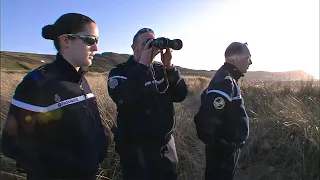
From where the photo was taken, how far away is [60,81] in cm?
196

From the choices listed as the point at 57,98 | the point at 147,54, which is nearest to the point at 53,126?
the point at 57,98

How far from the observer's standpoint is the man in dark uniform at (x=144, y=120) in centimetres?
245

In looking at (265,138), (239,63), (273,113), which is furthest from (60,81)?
(273,113)

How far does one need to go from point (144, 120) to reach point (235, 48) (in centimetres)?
136

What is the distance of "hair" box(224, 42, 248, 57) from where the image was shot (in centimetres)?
316

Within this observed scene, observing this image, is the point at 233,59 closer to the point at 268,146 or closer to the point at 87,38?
the point at 87,38

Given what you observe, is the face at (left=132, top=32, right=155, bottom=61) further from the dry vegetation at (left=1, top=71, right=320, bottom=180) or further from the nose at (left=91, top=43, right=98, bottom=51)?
the dry vegetation at (left=1, top=71, right=320, bottom=180)

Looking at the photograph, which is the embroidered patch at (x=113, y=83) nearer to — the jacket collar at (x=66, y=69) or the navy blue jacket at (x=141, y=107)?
the navy blue jacket at (x=141, y=107)

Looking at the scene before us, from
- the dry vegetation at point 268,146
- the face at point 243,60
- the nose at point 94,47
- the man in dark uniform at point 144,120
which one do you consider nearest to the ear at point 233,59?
the face at point 243,60

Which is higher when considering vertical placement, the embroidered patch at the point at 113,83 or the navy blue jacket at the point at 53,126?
the embroidered patch at the point at 113,83

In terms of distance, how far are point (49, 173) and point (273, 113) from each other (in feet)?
14.7

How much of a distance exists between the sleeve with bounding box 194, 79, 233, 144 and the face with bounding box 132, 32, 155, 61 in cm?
81

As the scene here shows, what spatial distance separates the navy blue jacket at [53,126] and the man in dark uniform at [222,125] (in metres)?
1.23

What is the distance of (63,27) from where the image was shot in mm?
2049
